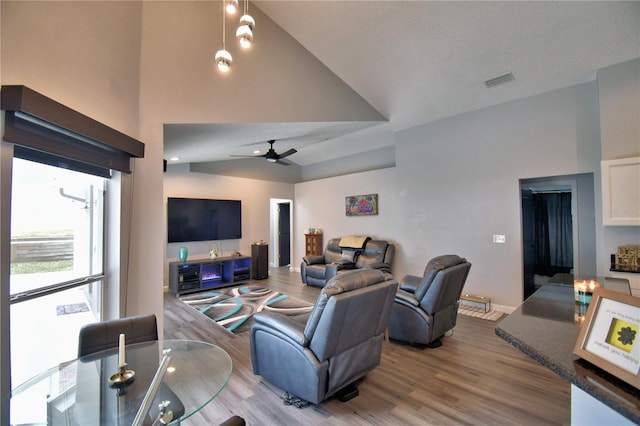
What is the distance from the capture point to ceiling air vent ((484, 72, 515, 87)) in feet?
12.2

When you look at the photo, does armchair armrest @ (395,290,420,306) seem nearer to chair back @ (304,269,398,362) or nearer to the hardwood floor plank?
the hardwood floor plank

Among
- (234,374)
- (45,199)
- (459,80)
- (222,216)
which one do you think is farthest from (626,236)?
(222,216)

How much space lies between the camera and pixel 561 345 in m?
1.09

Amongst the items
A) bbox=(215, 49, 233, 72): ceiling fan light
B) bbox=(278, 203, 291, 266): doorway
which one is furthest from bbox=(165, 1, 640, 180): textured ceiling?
bbox=(278, 203, 291, 266): doorway

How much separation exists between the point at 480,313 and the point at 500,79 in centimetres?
341

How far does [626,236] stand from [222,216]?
6.79m

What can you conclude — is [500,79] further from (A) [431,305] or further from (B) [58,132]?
(B) [58,132]

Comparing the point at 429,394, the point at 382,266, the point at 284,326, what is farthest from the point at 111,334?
the point at 382,266

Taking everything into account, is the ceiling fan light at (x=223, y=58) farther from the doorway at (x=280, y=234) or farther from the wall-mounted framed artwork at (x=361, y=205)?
the doorway at (x=280, y=234)

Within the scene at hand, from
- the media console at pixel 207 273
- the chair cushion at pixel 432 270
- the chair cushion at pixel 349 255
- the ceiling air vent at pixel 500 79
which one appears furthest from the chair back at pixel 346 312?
the media console at pixel 207 273

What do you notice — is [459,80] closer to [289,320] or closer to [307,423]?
[289,320]

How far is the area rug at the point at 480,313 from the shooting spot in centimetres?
416

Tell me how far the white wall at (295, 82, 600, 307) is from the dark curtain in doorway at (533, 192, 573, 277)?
98 centimetres

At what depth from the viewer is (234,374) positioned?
106 inches
